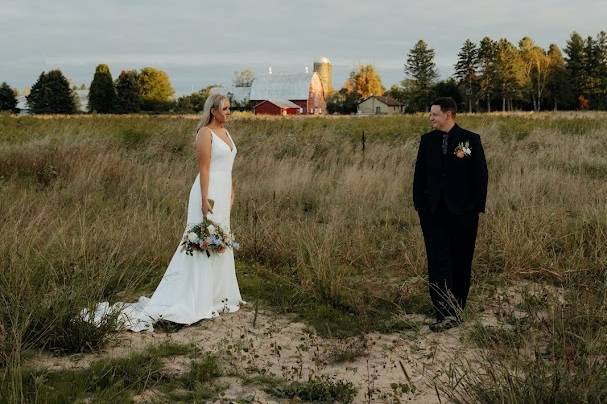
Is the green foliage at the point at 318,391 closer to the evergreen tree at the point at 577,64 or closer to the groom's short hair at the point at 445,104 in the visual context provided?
the groom's short hair at the point at 445,104

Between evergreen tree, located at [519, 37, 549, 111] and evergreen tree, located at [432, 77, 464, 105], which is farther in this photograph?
evergreen tree, located at [519, 37, 549, 111]

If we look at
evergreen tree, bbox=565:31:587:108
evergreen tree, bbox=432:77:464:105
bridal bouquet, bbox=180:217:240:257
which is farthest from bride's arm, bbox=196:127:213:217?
evergreen tree, bbox=565:31:587:108

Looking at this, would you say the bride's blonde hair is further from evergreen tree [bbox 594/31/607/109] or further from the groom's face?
evergreen tree [bbox 594/31/607/109]

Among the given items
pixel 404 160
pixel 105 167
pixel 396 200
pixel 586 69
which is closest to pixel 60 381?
pixel 396 200

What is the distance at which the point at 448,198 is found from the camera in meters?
5.18

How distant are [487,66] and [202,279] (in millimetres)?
72050

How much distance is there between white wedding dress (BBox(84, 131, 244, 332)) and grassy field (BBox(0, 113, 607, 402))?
292 millimetres

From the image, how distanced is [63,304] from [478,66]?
76.2 m

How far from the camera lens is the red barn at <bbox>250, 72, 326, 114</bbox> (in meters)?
86.2

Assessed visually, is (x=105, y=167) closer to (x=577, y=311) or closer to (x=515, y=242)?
(x=515, y=242)

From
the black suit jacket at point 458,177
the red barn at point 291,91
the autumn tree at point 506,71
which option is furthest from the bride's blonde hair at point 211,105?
the red barn at point 291,91

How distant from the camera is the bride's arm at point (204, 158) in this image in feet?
18.6

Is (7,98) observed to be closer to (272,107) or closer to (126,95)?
(126,95)

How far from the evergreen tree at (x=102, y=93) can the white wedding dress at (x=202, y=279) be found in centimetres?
6059
